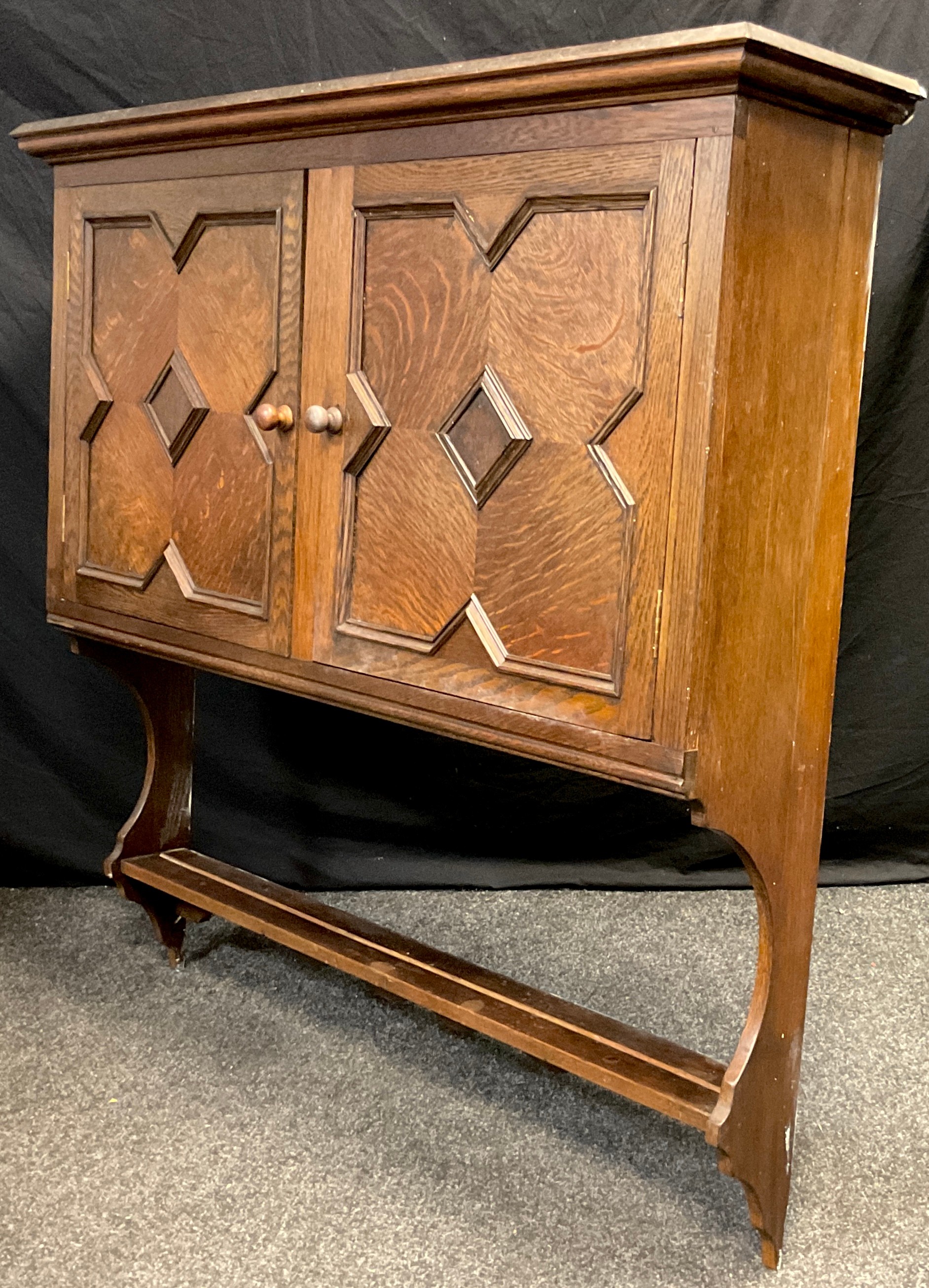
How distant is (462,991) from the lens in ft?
7.41

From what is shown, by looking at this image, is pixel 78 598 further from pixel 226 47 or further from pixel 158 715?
pixel 226 47

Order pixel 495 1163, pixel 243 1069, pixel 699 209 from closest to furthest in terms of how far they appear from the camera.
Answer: pixel 699 209
pixel 495 1163
pixel 243 1069

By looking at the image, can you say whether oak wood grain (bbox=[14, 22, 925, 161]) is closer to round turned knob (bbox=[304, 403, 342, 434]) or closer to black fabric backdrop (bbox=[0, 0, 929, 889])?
round turned knob (bbox=[304, 403, 342, 434])

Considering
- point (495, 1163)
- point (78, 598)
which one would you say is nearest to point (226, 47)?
point (78, 598)

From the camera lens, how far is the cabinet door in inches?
65.5

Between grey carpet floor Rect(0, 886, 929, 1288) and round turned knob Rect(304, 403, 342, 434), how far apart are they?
115 centimetres

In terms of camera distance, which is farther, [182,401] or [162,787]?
[162,787]

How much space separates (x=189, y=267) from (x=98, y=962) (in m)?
1.48

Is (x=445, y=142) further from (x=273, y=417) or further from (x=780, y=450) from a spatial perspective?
(x=780, y=450)

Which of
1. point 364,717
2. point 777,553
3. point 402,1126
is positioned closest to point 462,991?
point 402,1126

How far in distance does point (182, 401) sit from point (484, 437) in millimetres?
660

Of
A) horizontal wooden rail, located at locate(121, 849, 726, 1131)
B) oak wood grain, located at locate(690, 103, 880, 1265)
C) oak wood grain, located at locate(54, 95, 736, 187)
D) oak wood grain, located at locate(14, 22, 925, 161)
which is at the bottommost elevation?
horizontal wooden rail, located at locate(121, 849, 726, 1131)

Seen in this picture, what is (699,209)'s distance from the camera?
1578 mm

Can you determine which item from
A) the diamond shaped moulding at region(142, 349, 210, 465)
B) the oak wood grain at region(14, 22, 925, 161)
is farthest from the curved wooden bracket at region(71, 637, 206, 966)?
the oak wood grain at region(14, 22, 925, 161)
